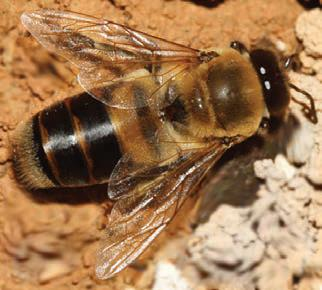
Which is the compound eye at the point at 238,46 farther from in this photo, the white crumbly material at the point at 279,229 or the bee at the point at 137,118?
the white crumbly material at the point at 279,229

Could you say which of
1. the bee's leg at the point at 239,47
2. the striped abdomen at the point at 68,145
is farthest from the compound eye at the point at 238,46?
the striped abdomen at the point at 68,145

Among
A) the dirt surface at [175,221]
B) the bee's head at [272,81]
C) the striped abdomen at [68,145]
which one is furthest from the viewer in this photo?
the dirt surface at [175,221]

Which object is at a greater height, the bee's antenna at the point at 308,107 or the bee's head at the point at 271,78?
the bee's head at the point at 271,78

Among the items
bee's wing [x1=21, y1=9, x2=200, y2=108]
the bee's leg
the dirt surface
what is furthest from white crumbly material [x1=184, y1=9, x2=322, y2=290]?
bee's wing [x1=21, y1=9, x2=200, y2=108]

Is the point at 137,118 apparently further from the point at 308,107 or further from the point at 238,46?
the point at 308,107

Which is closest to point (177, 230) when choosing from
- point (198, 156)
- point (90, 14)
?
point (198, 156)

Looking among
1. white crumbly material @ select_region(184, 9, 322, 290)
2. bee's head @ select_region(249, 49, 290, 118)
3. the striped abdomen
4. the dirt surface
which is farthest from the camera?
white crumbly material @ select_region(184, 9, 322, 290)

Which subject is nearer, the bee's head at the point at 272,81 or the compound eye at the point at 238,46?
the bee's head at the point at 272,81

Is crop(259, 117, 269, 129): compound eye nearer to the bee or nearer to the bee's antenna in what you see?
the bee

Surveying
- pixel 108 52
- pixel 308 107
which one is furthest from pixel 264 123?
pixel 108 52

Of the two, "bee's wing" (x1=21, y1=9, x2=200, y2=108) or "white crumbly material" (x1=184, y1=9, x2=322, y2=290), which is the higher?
"bee's wing" (x1=21, y1=9, x2=200, y2=108)
